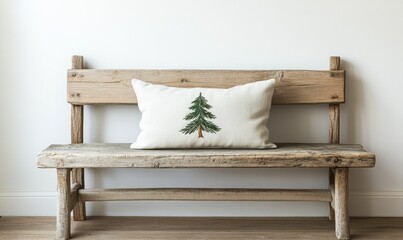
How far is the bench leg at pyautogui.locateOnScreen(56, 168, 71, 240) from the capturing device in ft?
7.82

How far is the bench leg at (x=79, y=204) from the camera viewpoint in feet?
9.00

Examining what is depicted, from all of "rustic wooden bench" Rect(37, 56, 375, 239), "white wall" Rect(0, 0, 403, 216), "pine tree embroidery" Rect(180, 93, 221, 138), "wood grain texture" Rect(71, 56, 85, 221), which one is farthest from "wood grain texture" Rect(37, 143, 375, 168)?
"white wall" Rect(0, 0, 403, 216)

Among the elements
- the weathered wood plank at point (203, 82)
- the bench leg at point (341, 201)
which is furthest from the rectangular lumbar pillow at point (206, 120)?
the bench leg at point (341, 201)

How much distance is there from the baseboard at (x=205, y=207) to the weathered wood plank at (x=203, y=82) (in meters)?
0.55

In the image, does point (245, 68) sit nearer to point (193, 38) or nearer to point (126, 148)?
point (193, 38)

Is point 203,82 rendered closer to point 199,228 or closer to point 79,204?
point 199,228

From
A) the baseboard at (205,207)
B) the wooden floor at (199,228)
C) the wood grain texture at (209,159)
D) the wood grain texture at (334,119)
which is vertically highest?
the wood grain texture at (334,119)

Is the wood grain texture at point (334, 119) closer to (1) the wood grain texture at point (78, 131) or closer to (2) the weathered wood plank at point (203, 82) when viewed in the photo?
(2) the weathered wood plank at point (203, 82)

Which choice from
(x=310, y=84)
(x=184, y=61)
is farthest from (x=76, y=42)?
(x=310, y=84)

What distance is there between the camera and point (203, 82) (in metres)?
2.69

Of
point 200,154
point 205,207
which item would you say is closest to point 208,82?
point 200,154

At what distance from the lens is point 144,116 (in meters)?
2.50

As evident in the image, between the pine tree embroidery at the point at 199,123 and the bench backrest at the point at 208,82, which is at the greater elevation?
the bench backrest at the point at 208,82

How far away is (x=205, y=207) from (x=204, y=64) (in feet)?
2.44
